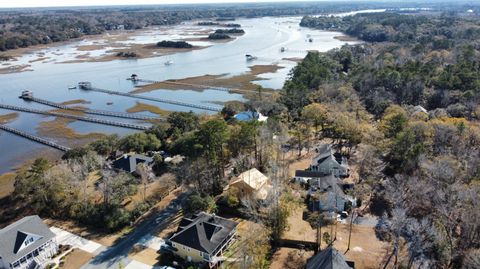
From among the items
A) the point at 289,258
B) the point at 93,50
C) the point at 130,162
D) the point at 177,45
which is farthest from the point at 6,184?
the point at 93,50

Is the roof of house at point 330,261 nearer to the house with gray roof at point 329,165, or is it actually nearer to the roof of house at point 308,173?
the roof of house at point 308,173

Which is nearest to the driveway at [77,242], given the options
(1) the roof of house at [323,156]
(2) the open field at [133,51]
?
(1) the roof of house at [323,156]

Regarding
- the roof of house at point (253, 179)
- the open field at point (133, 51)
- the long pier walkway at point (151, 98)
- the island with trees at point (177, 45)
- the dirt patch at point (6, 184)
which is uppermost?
the island with trees at point (177, 45)

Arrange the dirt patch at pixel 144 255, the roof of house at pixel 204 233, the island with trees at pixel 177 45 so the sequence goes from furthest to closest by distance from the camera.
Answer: the island with trees at pixel 177 45 < the dirt patch at pixel 144 255 < the roof of house at pixel 204 233

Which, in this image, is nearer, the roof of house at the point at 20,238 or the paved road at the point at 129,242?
the roof of house at the point at 20,238

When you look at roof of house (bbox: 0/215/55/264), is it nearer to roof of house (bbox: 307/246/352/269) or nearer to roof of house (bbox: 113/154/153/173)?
roof of house (bbox: 113/154/153/173)

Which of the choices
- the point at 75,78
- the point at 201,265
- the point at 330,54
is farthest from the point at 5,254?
the point at 330,54
